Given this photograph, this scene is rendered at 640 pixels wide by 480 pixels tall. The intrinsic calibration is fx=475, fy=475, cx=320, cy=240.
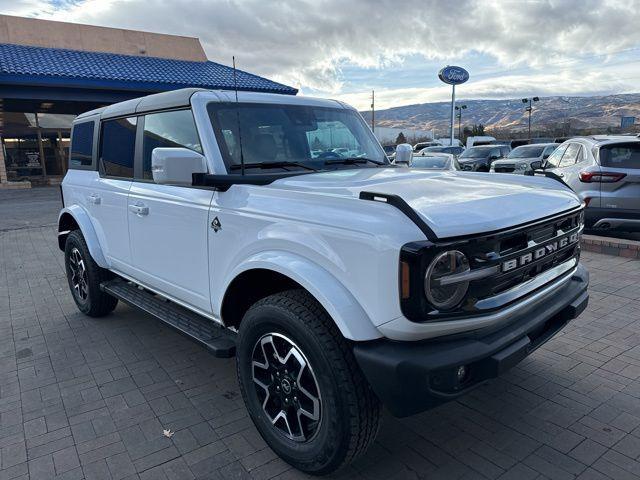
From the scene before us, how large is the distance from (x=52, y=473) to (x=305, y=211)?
2.03 meters

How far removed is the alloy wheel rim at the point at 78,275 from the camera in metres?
4.96

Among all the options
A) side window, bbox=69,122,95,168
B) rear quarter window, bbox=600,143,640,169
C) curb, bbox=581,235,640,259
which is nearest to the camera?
side window, bbox=69,122,95,168

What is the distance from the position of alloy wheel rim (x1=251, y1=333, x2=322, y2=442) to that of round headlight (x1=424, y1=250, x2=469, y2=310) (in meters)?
0.73

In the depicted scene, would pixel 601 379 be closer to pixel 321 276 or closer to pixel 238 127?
pixel 321 276

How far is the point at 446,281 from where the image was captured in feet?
6.87

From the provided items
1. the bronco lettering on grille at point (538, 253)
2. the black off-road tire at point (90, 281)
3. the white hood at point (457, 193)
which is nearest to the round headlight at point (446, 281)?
the white hood at point (457, 193)

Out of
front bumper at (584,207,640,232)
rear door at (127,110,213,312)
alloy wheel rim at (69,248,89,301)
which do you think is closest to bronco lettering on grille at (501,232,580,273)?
rear door at (127,110,213,312)

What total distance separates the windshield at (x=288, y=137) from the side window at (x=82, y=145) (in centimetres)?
225

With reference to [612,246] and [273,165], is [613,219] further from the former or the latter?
[273,165]

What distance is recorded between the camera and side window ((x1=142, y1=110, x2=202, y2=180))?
3.31 metres

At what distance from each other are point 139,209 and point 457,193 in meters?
2.45

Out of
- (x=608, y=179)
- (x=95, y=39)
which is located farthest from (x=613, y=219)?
(x=95, y=39)

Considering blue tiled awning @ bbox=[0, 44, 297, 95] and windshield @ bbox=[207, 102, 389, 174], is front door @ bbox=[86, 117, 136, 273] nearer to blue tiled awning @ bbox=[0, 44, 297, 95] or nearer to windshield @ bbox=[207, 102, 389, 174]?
windshield @ bbox=[207, 102, 389, 174]

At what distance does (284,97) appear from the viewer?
3.80 meters
